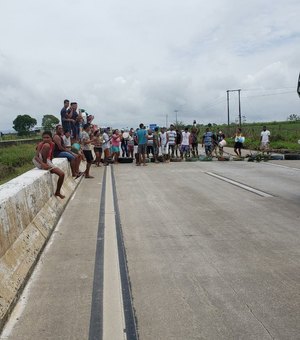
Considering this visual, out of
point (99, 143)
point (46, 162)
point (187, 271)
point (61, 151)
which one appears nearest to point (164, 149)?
point (99, 143)

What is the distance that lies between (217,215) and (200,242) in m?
2.00

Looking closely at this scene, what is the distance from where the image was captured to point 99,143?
1894 cm

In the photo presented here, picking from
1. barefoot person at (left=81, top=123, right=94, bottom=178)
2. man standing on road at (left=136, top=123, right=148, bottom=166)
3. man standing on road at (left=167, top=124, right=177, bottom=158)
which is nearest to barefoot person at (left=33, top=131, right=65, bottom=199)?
barefoot person at (left=81, top=123, right=94, bottom=178)

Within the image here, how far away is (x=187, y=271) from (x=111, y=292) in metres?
0.99

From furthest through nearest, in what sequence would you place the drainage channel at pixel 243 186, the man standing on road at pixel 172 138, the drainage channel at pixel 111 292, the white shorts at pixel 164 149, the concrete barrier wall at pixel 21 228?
the man standing on road at pixel 172 138 < the white shorts at pixel 164 149 < the drainage channel at pixel 243 186 < the concrete barrier wall at pixel 21 228 < the drainage channel at pixel 111 292

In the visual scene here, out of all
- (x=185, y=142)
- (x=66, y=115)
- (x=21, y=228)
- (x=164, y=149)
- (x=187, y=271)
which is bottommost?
(x=187, y=271)

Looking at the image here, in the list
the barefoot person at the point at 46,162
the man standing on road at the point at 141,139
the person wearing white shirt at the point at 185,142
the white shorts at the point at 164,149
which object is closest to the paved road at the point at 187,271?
the barefoot person at the point at 46,162

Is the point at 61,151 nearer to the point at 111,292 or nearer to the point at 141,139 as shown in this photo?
the point at 141,139

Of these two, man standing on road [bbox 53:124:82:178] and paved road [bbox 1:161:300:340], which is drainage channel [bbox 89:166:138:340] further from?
man standing on road [bbox 53:124:82:178]

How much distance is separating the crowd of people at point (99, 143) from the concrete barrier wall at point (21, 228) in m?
1.35

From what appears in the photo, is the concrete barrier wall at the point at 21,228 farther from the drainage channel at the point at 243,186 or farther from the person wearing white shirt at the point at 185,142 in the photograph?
the person wearing white shirt at the point at 185,142

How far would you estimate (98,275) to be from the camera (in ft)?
16.4

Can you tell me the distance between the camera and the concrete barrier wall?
436cm

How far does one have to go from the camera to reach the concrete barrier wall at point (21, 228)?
14.3 ft
